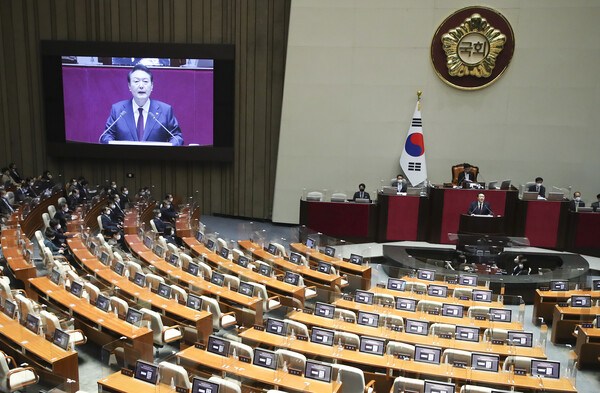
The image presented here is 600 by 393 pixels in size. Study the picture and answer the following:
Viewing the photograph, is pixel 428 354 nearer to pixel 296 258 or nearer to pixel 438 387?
pixel 438 387

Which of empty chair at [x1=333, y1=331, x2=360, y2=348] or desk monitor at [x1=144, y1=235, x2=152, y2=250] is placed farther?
desk monitor at [x1=144, y1=235, x2=152, y2=250]

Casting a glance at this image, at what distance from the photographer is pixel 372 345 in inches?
310

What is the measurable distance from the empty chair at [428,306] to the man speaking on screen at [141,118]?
36.9 feet

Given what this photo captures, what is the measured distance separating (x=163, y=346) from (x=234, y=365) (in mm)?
1878

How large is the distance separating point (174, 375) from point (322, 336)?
2291 millimetres

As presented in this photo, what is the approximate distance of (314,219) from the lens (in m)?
15.8

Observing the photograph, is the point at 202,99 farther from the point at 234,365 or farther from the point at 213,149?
the point at 234,365

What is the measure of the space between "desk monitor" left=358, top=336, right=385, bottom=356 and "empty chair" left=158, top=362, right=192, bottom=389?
2495 mm

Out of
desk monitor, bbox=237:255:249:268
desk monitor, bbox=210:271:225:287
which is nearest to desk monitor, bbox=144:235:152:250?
desk monitor, bbox=237:255:249:268

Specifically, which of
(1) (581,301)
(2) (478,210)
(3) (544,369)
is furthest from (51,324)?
(2) (478,210)

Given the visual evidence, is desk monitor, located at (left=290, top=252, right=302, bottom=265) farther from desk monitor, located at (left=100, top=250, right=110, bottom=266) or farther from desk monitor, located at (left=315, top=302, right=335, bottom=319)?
desk monitor, located at (left=100, top=250, right=110, bottom=266)

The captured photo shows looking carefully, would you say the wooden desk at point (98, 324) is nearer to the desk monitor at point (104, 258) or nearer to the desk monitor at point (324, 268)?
the desk monitor at point (104, 258)

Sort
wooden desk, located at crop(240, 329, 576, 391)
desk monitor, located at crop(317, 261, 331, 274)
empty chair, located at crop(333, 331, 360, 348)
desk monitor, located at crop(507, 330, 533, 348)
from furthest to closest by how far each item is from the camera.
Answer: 1. desk monitor, located at crop(317, 261, 331, 274)
2. desk monitor, located at crop(507, 330, 533, 348)
3. empty chair, located at crop(333, 331, 360, 348)
4. wooden desk, located at crop(240, 329, 576, 391)

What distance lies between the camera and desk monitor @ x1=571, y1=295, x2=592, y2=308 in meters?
10.0
